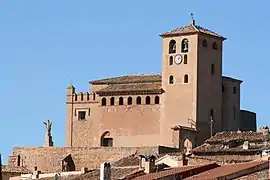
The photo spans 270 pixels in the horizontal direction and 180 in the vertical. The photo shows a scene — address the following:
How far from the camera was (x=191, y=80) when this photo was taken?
2884 inches

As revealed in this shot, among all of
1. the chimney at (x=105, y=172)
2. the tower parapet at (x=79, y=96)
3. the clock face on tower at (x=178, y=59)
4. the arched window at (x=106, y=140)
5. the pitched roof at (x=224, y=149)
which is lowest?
the chimney at (x=105, y=172)

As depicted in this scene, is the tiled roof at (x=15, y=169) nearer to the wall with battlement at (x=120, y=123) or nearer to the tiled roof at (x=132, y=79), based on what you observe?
the wall with battlement at (x=120, y=123)

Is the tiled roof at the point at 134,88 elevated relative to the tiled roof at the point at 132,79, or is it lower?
lower

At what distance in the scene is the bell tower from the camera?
72500mm

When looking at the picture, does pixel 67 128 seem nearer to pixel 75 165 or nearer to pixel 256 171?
Result: pixel 75 165

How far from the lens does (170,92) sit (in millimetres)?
73312

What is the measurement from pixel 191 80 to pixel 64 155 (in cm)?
847

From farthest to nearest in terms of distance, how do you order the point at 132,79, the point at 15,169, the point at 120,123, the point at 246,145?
1. the point at 132,79
2. the point at 120,123
3. the point at 15,169
4. the point at 246,145

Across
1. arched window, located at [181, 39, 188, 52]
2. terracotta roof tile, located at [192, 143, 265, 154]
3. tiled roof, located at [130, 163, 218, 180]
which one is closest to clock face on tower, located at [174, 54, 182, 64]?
arched window, located at [181, 39, 188, 52]

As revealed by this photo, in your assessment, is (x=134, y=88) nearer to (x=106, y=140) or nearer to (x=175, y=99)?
(x=175, y=99)

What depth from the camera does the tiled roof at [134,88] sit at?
242 feet

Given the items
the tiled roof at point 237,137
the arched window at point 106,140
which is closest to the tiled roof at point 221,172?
the tiled roof at point 237,137

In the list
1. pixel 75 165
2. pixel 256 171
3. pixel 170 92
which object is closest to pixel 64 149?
pixel 75 165

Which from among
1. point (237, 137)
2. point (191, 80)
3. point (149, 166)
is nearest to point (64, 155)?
point (191, 80)
